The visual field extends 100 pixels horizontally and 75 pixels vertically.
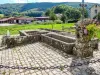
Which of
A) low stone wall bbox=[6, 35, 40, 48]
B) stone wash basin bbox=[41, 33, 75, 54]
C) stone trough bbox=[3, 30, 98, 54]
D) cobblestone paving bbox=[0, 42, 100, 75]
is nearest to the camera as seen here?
cobblestone paving bbox=[0, 42, 100, 75]

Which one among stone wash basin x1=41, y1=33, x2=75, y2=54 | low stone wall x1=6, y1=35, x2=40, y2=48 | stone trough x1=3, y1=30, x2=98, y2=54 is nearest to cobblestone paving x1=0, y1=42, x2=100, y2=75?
stone wash basin x1=41, y1=33, x2=75, y2=54

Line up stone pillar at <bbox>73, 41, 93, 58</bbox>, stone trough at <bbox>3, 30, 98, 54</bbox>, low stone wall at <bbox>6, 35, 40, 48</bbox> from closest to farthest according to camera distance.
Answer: stone pillar at <bbox>73, 41, 93, 58</bbox>, stone trough at <bbox>3, 30, 98, 54</bbox>, low stone wall at <bbox>6, 35, 40, 48</bbox>

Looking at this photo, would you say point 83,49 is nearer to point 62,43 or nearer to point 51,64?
point 62,43

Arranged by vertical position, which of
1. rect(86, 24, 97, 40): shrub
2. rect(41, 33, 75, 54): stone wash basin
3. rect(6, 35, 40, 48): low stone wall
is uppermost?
rect(86, 24, 97, 40): shrub

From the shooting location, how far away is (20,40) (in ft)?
47.2

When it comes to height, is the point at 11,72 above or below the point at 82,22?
below

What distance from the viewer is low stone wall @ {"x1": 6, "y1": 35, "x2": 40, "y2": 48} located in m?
13.8

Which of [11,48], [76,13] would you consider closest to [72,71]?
[11,48]

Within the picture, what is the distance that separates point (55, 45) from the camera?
11891 mm

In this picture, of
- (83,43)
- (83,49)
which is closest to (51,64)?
(83,49)

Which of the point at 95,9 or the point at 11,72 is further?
the point at 95,9

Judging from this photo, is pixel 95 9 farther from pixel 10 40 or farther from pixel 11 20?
pixel 10 40

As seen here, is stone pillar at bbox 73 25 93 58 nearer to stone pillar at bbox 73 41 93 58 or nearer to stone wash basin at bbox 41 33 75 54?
stone pillar at bbox 73 41 93 58

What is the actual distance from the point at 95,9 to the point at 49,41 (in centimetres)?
6276
